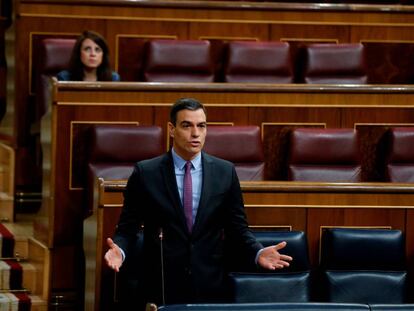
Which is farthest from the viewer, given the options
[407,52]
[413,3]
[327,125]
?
[413,3]

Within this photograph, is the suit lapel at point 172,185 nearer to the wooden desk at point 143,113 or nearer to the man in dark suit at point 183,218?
the man in dark suit at point 183,218

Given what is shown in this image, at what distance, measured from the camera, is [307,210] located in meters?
1.47

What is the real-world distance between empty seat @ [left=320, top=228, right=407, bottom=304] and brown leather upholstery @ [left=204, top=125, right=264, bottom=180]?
29cm

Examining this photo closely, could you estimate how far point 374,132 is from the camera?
1800 millimetres

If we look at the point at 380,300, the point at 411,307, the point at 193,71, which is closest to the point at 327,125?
the point at 193,71

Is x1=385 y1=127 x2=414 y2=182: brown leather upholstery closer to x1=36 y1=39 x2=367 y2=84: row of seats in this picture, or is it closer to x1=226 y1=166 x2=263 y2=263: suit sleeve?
x1=36 y1=39 x2=367 y2=84: row of seats

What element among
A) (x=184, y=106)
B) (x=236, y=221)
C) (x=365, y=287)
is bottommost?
(x=365, y=287)

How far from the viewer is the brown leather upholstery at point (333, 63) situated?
207 cm

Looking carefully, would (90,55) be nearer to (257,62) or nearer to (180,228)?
(257,62)

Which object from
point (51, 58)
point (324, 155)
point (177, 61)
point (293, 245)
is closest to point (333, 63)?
point (177, 61)

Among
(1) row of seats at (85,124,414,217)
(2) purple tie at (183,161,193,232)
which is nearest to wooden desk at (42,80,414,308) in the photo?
(1) row of seats at (85,124,414,217)

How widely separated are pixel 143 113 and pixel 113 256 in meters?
0.62

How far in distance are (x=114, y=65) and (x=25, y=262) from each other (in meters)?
0.51

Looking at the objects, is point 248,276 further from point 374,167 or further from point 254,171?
point 374,167
